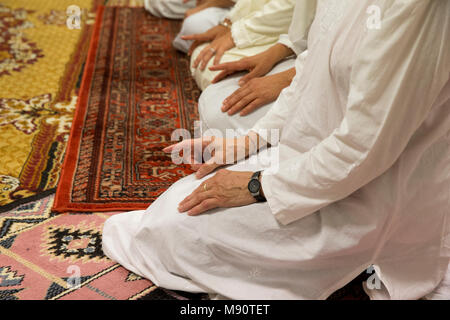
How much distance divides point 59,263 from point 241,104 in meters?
0.71

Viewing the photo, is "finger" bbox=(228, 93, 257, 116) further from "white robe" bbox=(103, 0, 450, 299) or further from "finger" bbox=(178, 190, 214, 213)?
"finger" bbox=(178, 190, 214, 213)

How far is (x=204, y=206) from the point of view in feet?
3.52

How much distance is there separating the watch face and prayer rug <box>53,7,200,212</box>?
0.58m

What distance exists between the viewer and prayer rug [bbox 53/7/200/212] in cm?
162

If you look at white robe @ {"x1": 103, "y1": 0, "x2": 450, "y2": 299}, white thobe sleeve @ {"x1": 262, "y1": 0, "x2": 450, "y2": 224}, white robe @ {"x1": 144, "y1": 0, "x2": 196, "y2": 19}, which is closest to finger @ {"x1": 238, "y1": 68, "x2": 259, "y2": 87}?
white robe @ {"x1": 103, "y1": 0, "x2": 450, "y2": 299}

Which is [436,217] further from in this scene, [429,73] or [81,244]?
[81,244]

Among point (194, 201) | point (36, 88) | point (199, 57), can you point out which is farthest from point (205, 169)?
point (36, 88)

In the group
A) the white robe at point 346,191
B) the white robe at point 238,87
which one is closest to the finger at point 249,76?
the white robe at point 238,87

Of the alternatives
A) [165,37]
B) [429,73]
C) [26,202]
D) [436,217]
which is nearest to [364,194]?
[436,217]

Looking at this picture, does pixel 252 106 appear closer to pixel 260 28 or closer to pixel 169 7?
pixel 260 28

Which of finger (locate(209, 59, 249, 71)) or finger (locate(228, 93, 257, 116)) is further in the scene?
finger (locate(209, 59, 249, 71))
